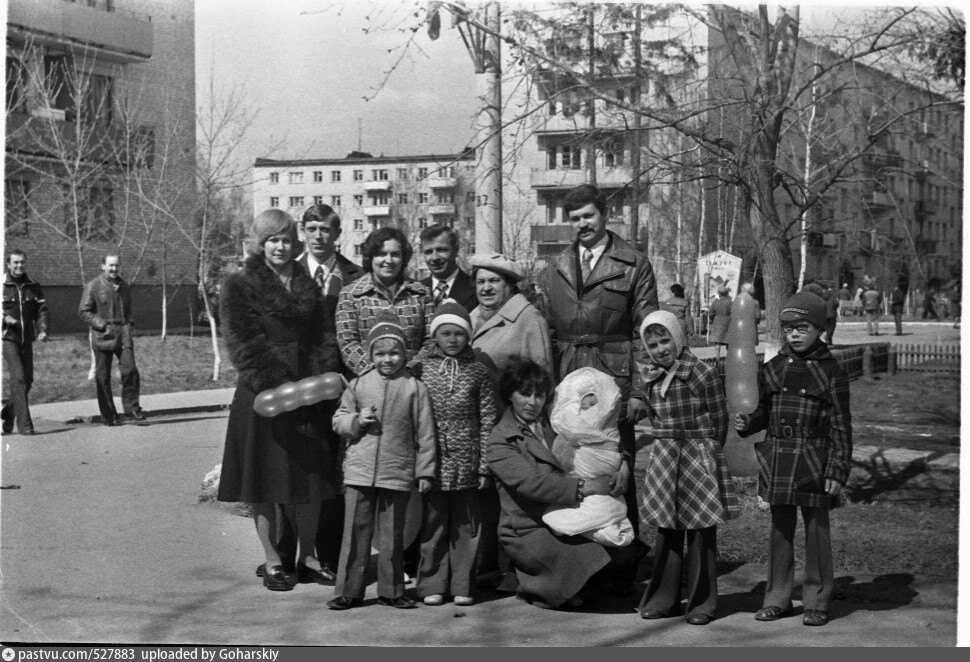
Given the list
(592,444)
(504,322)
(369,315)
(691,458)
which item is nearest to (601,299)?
(504,322)

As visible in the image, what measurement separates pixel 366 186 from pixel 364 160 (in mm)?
2253

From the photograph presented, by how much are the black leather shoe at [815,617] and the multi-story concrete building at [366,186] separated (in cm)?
347

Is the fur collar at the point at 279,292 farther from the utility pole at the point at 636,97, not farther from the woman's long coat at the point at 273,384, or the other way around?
the utility pole at the point at 636,97

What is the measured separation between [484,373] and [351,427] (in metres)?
0.70

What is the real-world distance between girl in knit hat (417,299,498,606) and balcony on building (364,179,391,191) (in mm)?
6303

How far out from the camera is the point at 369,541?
5.77 meters

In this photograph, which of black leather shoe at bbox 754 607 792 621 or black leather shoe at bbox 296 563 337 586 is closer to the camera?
black leather shoe at bbox 754 607 792 621

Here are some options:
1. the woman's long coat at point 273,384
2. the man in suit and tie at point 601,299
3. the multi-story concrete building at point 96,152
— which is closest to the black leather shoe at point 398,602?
the woman's long coat at point 273,384

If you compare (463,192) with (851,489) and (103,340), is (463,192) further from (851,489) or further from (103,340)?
(103,340)

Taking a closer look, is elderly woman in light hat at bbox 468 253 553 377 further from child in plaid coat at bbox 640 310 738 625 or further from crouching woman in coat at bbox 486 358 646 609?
child in plaid coat at bbox 640 310 738 625

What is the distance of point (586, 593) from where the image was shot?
19.6 feet

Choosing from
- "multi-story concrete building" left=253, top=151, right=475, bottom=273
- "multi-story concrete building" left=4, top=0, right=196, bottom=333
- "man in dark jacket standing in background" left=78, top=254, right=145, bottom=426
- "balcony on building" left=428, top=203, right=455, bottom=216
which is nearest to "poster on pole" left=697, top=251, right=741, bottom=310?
"multi-story concrete building" left=253, top=151, right=475, bottom=273

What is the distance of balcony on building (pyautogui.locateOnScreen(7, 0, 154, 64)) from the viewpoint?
10.3 meters

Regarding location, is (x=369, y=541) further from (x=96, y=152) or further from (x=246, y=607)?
(x=96, y=152)
